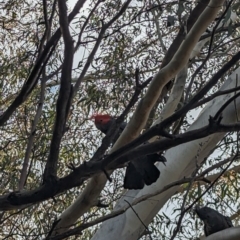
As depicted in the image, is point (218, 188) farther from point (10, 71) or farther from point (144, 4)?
point (10, 71)

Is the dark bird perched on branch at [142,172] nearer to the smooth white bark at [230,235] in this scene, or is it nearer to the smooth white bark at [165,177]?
the smooth white bark at [165,177]

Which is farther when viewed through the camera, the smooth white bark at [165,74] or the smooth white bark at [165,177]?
the smooth white bark at [165,177]

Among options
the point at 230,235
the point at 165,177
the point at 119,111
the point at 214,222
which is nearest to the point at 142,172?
the point at 165,177

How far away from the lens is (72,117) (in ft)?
10.9

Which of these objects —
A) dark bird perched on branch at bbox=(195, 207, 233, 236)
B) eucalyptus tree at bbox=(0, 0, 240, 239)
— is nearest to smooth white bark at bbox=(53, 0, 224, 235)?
eucalyptus tree at bbox=(0, 0, 240, 239)

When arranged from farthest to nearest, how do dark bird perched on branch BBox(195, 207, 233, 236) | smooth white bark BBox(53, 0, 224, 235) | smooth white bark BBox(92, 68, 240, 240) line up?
dark bird perched on branch BBox(195, 207, 233, 236) → smooth white bark BBox(92, 68, 240, 240) → smooth white bark BBox(53, 0, 224, 235)

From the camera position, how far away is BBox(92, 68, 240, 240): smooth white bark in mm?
1936

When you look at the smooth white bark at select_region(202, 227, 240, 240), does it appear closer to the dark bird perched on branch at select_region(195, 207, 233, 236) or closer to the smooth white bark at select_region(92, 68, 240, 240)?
the smooth white bark at select_region(92, 68, 240, 240)

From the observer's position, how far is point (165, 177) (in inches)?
79.6

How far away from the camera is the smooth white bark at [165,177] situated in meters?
1.94

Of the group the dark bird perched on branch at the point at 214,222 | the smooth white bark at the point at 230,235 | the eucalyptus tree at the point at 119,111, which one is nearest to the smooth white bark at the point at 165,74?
the eucalyptus tree at the point at 119,111

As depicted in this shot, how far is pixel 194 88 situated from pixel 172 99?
0.92m

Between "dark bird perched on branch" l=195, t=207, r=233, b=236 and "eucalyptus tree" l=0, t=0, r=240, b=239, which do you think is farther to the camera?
"dark bird perched on branch" l=195, t=207, r=233, b=236

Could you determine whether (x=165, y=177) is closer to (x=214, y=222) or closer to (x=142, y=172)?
(x=142, y=172)
